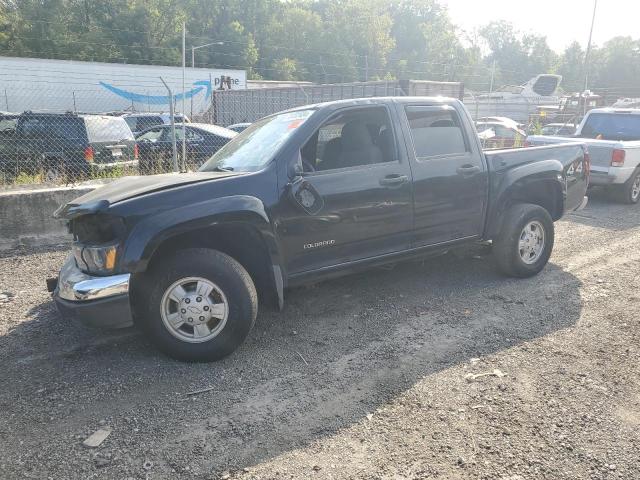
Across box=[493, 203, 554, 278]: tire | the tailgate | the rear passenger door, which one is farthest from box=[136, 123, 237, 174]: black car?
box=[493, 203, 554, 278]: tire

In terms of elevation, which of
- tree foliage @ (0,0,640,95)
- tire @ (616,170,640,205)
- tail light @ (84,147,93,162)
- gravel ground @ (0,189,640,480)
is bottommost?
gravel ground @ (0,189,640,480)

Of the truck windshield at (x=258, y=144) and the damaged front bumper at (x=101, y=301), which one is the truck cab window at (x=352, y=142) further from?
the damaged front bumper at (x=101, y=301)

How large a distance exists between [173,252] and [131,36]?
2136 inches

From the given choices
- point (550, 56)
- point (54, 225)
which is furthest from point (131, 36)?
point (550, 56)

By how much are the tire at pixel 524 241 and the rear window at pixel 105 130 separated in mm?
8792

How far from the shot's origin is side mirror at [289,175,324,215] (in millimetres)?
3783

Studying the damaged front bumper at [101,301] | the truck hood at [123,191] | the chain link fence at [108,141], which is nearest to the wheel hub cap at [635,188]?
the chain link fence at [108,141]

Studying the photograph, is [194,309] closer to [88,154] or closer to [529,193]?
[529,193]

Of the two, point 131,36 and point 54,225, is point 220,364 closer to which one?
point 54,225

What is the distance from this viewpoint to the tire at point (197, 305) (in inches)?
134

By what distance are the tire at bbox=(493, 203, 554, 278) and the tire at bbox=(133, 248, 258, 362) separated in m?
2.84

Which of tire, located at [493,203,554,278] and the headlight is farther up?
the headlight

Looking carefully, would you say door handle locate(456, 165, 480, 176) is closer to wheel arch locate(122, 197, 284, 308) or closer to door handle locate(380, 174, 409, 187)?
door handle locate(380, 174, 409, 187)

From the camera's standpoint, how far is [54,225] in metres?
6.67
